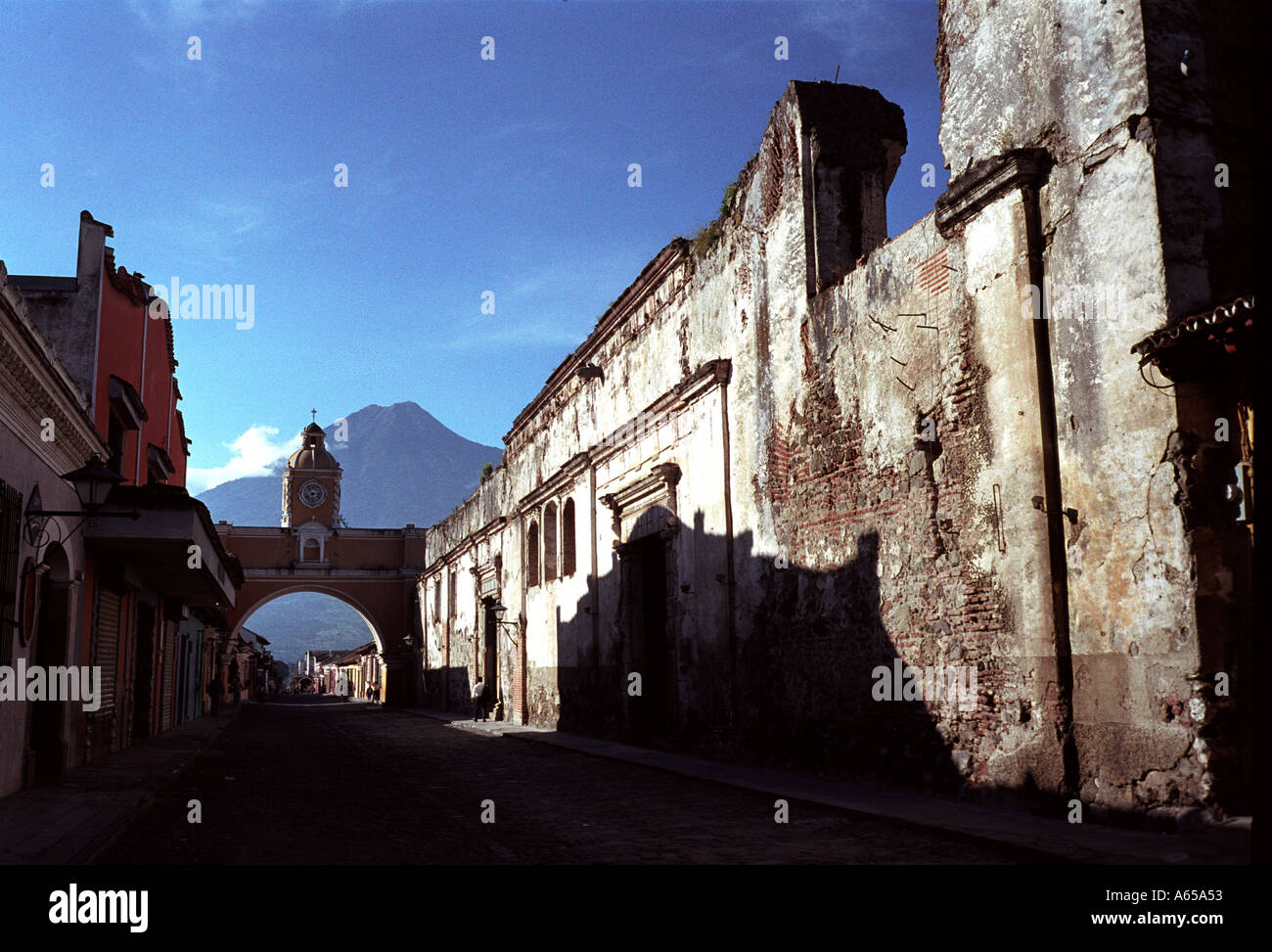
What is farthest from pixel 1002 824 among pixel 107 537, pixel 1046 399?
pixel 107 537

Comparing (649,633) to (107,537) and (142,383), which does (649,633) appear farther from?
(142,383)

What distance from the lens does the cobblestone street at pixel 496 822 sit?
6.73m

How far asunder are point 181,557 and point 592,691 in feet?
23.3

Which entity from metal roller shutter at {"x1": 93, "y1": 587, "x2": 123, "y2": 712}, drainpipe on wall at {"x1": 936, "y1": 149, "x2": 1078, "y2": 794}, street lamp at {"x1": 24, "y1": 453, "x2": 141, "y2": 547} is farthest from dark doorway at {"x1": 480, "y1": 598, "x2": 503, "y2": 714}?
drainpipe on wall at {"x1": 936, "y1": 149, "x2": 1078, "y2": 794}

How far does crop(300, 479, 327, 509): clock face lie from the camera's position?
155 ft

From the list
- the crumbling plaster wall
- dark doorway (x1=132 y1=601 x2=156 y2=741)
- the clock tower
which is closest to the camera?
the crumbling plaster wall

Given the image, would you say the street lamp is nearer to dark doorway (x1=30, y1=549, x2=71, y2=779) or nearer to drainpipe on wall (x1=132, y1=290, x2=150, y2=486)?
dark doorway (x1=30, y1=549, x2=71, y2=779)

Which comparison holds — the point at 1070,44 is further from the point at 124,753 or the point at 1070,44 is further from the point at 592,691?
the point at 124,753

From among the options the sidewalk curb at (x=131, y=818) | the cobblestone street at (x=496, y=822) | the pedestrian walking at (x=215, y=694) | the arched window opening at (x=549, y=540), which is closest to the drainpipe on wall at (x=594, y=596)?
the arched window opening at (x=549, y=540)

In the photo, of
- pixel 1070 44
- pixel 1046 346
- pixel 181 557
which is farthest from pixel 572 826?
pixel 181 557

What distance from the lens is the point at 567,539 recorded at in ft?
69.6

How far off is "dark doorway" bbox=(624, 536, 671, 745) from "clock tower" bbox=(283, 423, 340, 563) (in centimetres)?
2927

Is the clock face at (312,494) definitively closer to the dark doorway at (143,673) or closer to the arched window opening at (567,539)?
the dark doorway at (143,673)
